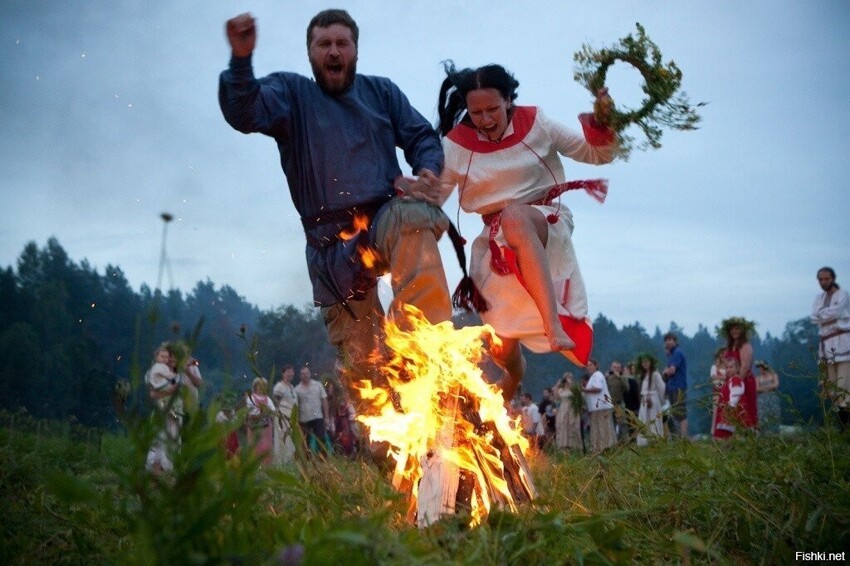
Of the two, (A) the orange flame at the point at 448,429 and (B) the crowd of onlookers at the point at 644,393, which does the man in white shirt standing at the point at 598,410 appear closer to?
(B) the crowd of onlookers at the point at 644,393

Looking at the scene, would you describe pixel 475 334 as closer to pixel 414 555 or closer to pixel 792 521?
pixel 792 521

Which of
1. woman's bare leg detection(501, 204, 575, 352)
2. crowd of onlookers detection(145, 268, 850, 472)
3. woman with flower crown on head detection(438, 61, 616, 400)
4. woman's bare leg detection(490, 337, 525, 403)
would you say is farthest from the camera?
crowd of onlookers detection(145, 268, 850, 472)

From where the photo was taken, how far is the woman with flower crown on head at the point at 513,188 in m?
5.02

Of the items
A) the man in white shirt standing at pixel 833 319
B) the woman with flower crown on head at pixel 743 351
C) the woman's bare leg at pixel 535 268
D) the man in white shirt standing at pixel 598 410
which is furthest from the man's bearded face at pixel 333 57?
the man in white shirt standing at pixel 598 410

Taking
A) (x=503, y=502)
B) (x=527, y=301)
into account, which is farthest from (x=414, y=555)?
(x=527, y=301)

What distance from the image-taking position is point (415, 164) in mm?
4941

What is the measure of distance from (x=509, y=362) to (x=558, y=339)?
55 centimetres

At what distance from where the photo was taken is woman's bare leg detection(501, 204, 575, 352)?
15.8 feet

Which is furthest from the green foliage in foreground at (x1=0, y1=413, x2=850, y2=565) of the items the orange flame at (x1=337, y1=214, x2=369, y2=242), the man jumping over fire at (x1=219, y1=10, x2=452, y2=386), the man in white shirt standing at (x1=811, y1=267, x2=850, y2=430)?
the man in white shirt standing at (x1=811, y1=267, x2=850, y2=430)

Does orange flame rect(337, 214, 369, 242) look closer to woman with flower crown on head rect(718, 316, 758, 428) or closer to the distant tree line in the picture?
the distant tree line

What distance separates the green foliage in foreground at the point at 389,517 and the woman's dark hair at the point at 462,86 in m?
2.18

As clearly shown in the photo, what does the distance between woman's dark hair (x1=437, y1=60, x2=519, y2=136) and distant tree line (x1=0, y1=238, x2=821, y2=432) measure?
126 centimetres

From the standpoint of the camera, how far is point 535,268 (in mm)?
4797

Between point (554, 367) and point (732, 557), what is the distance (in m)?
81.6
